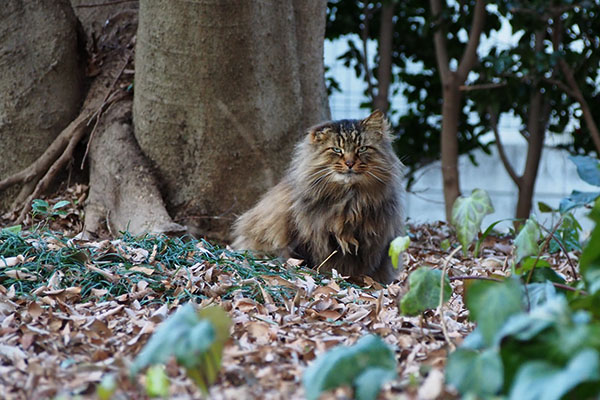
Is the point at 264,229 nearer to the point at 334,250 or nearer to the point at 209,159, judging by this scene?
the point at 334,250

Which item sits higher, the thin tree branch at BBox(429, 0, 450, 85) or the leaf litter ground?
the thin tree branch at BBox(429, 0, 450, 85)

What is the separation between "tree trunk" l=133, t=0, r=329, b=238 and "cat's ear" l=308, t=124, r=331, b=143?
1.89 ft

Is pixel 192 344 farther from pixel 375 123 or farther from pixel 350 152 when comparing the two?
pixel 375 123

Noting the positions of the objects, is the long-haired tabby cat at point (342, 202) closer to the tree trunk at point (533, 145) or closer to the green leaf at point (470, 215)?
the green leaf at point (470, 215)

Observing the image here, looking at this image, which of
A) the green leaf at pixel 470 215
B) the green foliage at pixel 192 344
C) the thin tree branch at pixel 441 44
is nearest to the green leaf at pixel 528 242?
the green leaf at pixel 470 215

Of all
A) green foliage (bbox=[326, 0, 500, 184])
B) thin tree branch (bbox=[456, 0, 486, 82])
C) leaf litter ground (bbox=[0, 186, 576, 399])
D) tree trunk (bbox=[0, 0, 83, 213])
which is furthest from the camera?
green foliage (bbox=[326, 0, 500, 184])

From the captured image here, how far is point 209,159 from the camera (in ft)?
12.7

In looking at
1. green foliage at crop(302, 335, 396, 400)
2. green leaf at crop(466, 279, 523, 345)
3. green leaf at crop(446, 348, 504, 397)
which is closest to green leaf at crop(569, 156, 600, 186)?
green leaf at crop(466, 279, 523, 345)

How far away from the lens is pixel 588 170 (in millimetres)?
2133

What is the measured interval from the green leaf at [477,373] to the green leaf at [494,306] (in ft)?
0.14

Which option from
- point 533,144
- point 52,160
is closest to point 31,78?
point 52,160

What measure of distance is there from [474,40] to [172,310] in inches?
140

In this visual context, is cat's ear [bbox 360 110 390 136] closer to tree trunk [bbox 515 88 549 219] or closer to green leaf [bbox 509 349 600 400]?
green leaf [bbox 509 349 600 400]

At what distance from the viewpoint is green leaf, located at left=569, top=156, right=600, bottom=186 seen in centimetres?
211
